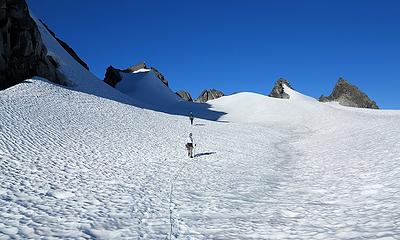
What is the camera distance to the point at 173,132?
3503 centimetres

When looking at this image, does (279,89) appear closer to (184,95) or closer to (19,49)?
(184,95)

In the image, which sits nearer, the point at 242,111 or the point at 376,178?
the point at 376,178

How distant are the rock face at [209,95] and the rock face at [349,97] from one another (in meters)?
39.2

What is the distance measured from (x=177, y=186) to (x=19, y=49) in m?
37.4

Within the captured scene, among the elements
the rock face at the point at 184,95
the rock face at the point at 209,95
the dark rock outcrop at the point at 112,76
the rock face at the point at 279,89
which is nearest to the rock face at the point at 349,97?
the rock face at the point at 279,89

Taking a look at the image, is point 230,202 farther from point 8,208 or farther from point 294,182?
point 8,208

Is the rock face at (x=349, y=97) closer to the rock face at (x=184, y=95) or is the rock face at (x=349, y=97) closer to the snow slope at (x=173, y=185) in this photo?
the rock face at (x=184, y=95)

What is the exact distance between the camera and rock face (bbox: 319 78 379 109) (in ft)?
323

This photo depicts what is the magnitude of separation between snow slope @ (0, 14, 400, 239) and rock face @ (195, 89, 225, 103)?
94.4 m

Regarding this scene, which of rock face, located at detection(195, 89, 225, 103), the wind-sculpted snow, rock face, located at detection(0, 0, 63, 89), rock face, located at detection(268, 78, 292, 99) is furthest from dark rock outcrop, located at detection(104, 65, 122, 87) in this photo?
the wind-sculpted snow

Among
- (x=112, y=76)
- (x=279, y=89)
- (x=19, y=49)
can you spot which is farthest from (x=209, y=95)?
(x=19, y=49)

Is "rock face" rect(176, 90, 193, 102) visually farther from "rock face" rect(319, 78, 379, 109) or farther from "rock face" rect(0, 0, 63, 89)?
"rock face" rect(0, 0, 63, 89)

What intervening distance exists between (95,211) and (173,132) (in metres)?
24.3

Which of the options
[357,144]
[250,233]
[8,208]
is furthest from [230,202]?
[357,144]
